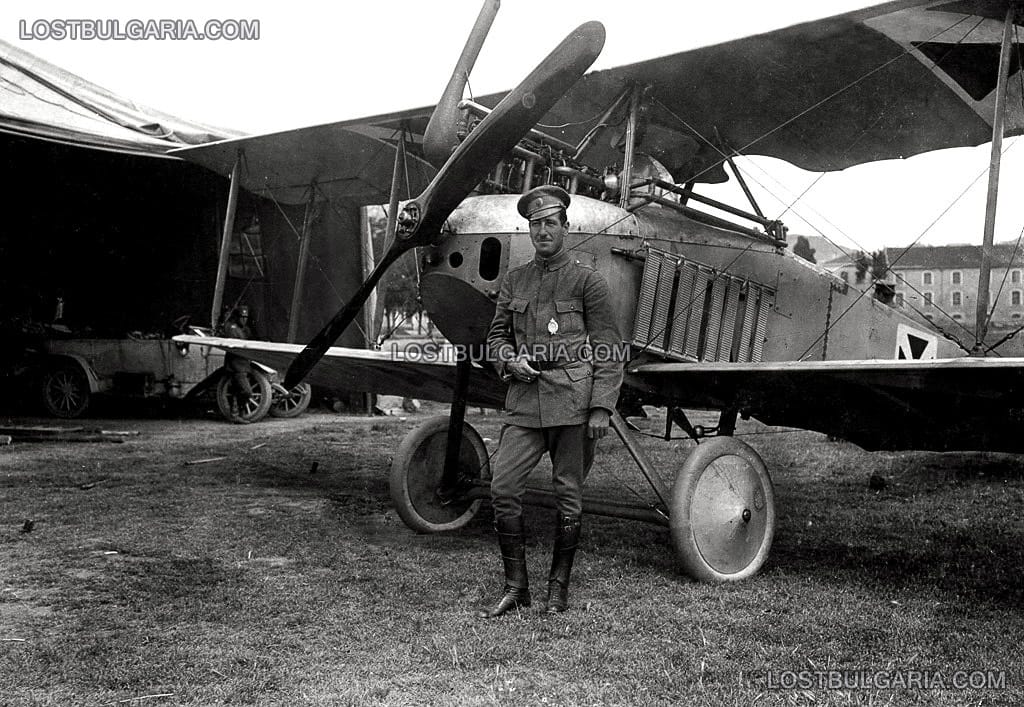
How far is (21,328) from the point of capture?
12.9 metres

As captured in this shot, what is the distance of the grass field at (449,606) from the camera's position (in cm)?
296

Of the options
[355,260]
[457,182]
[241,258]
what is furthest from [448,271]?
[241,258]

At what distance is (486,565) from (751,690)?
201cm

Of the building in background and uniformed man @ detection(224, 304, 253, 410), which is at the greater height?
the building in background

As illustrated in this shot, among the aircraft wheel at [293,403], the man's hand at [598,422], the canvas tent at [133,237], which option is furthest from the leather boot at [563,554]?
the aircraft wheel at [293,403]

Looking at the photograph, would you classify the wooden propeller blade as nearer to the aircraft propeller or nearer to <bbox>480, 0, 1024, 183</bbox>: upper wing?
the aircraft propeller

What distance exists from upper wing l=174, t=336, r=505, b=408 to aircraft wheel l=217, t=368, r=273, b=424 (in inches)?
219

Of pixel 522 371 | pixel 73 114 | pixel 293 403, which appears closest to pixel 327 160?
pixel 522 371

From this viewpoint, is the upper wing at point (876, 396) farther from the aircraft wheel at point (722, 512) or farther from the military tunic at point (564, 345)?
the military tunic at point (564, 345)

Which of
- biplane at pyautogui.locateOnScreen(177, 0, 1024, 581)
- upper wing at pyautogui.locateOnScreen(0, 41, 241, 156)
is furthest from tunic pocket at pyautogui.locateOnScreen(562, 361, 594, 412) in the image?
upper wing at pyautogui.locateOnScreen(0, 41, 241, 156)

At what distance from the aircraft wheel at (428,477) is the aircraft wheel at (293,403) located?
8.48 metres

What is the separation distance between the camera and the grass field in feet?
9.71

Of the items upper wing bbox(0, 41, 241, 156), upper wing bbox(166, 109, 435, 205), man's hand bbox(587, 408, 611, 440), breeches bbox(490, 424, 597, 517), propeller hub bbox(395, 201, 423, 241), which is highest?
upper wing bbox(0, 41, 241, 156)

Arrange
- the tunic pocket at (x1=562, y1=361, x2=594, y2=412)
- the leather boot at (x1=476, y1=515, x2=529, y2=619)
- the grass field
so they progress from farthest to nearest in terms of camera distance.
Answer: the tunic pocket at (x1=562, y1=361, x2=594, y2=412), the leather boot at (x1=476, y1=515, x2=529, y2=619), the grass field
